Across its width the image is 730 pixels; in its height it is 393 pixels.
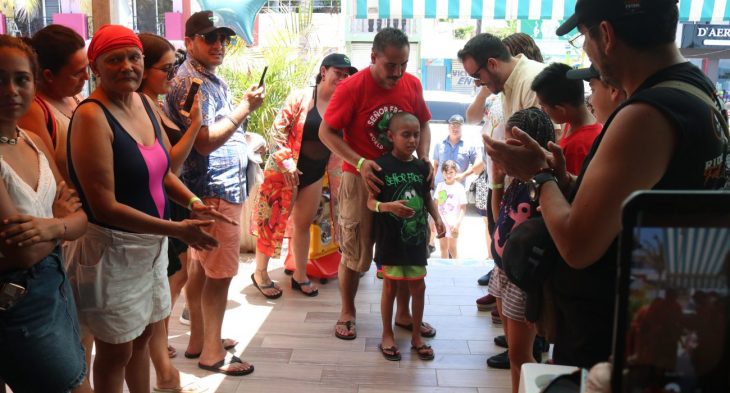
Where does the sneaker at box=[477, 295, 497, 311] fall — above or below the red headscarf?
below

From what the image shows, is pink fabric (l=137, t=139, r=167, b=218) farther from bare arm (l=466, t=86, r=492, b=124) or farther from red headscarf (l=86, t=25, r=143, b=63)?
bare arm (l=466, t=86, r=492, b=124)

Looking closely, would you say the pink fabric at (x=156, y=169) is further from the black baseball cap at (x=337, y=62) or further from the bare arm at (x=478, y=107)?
the bare arm at (x=478, y=107)

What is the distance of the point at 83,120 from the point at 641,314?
65.2 inches

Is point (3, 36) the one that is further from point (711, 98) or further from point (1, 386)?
point (711, 98)

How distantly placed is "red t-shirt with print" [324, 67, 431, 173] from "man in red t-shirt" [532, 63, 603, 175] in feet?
3.22

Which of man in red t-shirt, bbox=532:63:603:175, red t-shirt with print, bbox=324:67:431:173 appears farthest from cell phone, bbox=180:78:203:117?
man in red t-shirt, bbox=532:63:603:175

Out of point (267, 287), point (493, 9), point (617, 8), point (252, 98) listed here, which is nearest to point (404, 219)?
point (252, 98)

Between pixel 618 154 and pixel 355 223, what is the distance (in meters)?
2.22

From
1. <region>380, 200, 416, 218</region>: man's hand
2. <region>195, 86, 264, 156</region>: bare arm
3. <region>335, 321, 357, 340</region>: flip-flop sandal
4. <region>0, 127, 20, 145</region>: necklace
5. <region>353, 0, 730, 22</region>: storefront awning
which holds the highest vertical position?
<region>353, 0, 730, 22</region>: storefront awning

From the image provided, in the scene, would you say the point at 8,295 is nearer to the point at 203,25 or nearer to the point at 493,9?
the point at 203,25

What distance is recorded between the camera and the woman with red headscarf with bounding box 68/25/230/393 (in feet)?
5.92

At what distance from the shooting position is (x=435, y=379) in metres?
2.88

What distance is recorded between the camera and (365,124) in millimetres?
3129

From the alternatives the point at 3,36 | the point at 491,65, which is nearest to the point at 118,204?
the point at 3,36
